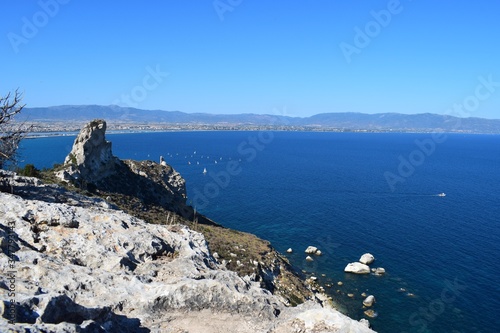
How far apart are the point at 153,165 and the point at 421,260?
5454 centimetres

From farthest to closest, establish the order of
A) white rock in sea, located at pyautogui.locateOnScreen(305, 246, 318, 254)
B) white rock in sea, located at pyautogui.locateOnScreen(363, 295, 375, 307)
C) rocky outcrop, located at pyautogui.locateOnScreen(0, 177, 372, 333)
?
white rock in sea, located at pyautogui.locateOnScreen(305, 246, 318, 254)
white rock in sea, located at pyautogui.locateOnScreen(363, 295, 375, 307)
rocky outcrop, located at pyautogui.locateOnScreen(0, 177, 372, 333)

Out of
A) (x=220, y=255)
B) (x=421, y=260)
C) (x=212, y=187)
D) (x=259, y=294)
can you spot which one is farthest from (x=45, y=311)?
(x=212, y=187)

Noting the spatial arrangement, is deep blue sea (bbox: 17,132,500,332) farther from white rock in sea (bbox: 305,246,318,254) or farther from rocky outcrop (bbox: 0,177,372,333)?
rocky outcrop (bbox: 0,177,372,333)

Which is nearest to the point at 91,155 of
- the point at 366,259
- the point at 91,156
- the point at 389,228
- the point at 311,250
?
the point at 91,156

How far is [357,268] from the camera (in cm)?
6369

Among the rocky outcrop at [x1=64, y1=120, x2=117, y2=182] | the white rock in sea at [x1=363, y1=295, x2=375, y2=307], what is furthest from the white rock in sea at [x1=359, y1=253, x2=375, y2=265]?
the rocky outcrop at [x1=64, y1=120, x2=117, y2=182]

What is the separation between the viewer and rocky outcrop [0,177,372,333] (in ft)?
42.3

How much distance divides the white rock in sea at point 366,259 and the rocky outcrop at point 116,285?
49919 mm

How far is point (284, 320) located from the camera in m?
16.7

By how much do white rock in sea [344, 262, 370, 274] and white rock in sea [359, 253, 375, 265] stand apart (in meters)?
2.28

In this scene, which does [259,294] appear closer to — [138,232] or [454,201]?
[138,232]

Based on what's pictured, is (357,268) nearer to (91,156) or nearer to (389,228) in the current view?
(389,228)

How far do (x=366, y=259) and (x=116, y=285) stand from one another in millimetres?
57614

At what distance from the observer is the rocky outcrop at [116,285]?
1290 cm
